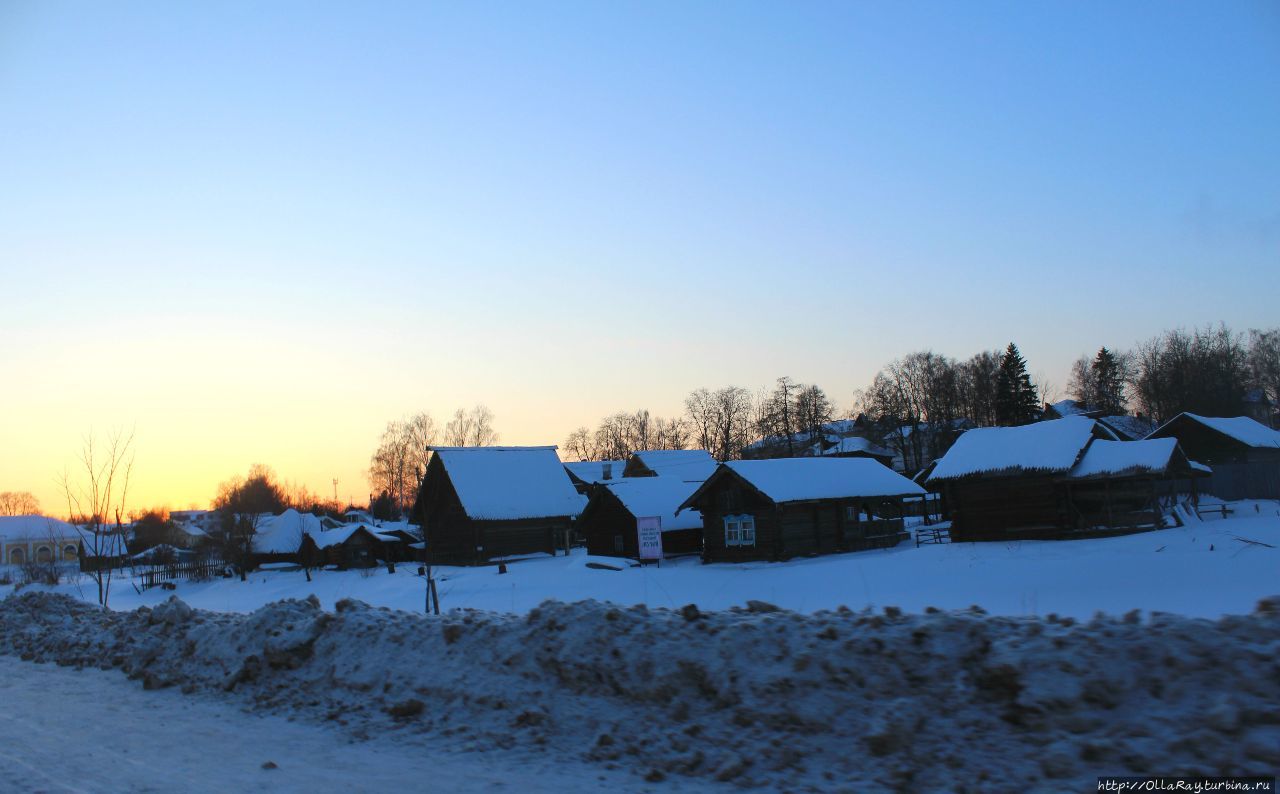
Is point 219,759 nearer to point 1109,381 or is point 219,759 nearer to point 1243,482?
point 1243,482

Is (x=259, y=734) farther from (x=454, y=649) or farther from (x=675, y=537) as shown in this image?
(x=675, y=537)

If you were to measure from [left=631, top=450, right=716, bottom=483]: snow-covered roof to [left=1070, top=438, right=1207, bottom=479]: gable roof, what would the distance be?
26983 mm

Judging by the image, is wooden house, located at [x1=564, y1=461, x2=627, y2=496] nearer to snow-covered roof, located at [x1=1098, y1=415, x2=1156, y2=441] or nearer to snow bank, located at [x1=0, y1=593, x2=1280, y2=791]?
snow-covered roof, located at [x1=1098, y1=415, x2=1156, y2=441]

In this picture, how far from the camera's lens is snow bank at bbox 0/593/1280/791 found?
6.14 m

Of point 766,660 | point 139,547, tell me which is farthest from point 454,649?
point 139,547

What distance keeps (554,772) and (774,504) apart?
30686mm

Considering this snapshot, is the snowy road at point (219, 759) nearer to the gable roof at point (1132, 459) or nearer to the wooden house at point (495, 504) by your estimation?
the gable roof at point (1132, 459)

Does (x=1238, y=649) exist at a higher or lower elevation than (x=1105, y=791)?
higher

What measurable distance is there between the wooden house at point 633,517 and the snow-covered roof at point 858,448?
53.2 metres

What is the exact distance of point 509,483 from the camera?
5184 cm

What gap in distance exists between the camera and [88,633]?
56.2 ft

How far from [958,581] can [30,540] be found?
378 feet

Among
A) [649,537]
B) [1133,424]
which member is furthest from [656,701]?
[1133,424]

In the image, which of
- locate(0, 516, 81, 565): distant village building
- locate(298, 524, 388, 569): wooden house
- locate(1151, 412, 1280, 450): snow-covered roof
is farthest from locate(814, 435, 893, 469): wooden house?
locate(0, 516, 81, 565): distant village building
